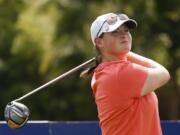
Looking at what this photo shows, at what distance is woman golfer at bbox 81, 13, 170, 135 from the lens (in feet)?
17.0

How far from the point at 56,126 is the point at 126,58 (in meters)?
1.49

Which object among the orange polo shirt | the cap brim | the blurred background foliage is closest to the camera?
the orange polo shirt

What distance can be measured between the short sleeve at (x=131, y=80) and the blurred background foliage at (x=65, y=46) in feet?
32.1

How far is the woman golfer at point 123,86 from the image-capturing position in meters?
5.19

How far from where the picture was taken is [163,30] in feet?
53.0

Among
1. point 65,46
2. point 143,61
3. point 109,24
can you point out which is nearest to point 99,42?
point 109,24

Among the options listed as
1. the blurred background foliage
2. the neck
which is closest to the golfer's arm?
the neck

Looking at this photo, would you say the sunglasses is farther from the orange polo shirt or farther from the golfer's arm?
the golfer's arm

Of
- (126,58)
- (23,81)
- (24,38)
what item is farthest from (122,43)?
(23,81)

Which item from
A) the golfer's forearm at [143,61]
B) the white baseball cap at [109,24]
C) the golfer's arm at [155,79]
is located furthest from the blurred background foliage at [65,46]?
the golfer's arm at [155,79]

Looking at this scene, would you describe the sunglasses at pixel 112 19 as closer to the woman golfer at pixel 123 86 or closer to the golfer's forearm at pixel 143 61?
the woman golfer at pixel 123 86

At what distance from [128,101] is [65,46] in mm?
10636

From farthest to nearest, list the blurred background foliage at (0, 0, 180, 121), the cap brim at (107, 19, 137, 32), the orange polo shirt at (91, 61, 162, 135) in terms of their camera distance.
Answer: the blurred background foliage at (0, 0, 180, 121)
the cap brim at (107, 19, 137, 32)
the orange polo shirt at (91, 61, 162, 135)

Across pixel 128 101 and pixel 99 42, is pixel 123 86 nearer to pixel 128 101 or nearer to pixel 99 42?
pixel 128 101
